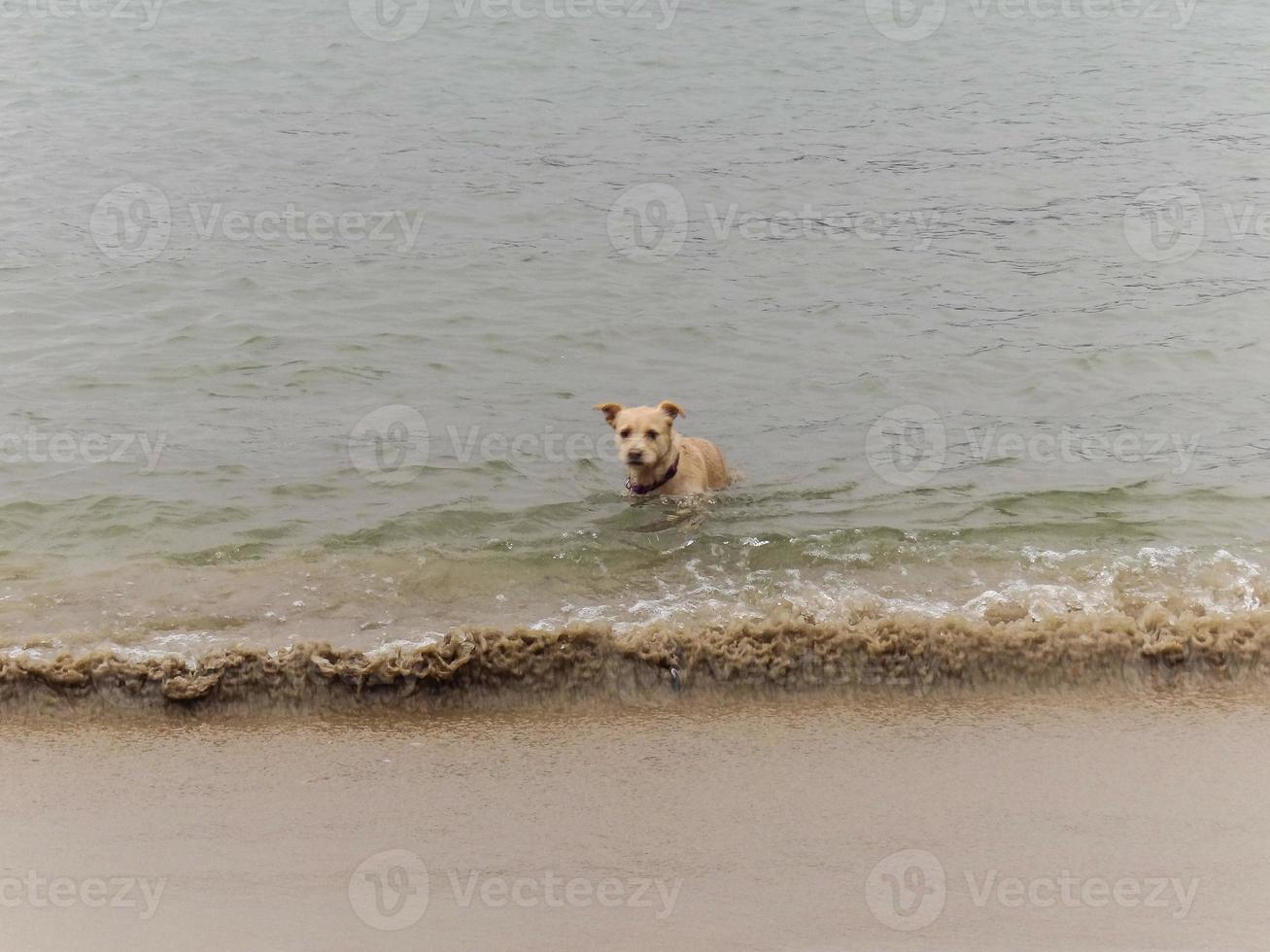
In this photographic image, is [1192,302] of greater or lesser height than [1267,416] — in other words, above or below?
above

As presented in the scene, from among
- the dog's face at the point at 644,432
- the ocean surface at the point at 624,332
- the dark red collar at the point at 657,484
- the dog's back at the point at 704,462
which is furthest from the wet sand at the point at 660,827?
the dog's back at the point at 704,462

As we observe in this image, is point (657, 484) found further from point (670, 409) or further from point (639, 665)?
point (639, 665)

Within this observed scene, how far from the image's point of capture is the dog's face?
7.73m

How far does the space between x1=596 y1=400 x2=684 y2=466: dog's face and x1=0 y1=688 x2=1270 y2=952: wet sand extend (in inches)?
98.5

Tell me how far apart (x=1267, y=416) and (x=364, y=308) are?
738 centimetres

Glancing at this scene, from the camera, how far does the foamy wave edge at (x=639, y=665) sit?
5.51 m

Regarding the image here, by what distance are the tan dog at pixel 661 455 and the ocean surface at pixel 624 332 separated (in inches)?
9.1

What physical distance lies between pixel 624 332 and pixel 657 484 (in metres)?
2.86

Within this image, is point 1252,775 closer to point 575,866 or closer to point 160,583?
point 575,866

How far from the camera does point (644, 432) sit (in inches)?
308

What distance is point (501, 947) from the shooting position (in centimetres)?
399

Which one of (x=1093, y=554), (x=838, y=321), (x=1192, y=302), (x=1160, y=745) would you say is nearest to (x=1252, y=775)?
(x=1160, y=745)

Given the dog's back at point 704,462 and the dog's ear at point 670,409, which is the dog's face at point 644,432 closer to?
the dog's ear at point 670,409

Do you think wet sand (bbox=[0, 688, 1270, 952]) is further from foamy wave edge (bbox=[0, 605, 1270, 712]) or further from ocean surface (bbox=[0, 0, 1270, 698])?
ocean surface (bbox=[0, 0, 1270, 698])
